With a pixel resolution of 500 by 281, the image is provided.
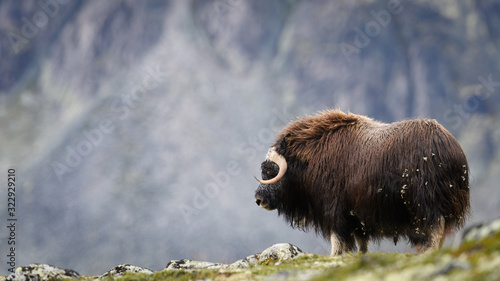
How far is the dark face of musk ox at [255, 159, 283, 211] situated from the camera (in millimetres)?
7223

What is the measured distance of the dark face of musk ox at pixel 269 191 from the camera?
284 inches

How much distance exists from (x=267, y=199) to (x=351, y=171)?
1.50 meters

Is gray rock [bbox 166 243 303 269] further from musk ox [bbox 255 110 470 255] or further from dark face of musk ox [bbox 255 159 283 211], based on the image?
dark face of musk ox [bbox 255 159 283 211]

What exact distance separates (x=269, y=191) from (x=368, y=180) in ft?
5.45

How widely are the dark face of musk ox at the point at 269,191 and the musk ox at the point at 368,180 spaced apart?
15mm

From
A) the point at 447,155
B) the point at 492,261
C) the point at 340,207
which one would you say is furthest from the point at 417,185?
the point at 492,261

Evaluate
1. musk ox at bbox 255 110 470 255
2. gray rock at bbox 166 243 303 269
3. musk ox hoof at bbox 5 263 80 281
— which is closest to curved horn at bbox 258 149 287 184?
musk ox at bbox 255 110 470 255

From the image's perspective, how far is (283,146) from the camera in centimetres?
723

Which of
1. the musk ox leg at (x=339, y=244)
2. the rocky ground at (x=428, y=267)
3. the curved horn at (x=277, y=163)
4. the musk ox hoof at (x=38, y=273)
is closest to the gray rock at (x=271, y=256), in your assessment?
the musk ox leg at (x=339, y=244)

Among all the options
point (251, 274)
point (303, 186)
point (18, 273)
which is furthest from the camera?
point (303, 186)

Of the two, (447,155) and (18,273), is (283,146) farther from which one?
(18,273)

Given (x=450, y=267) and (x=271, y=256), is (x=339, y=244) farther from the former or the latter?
(x=450, y=267)

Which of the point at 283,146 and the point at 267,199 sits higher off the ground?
the point at 283,146

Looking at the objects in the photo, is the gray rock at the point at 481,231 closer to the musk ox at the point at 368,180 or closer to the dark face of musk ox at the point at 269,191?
the musk ox at the point at 368,180
